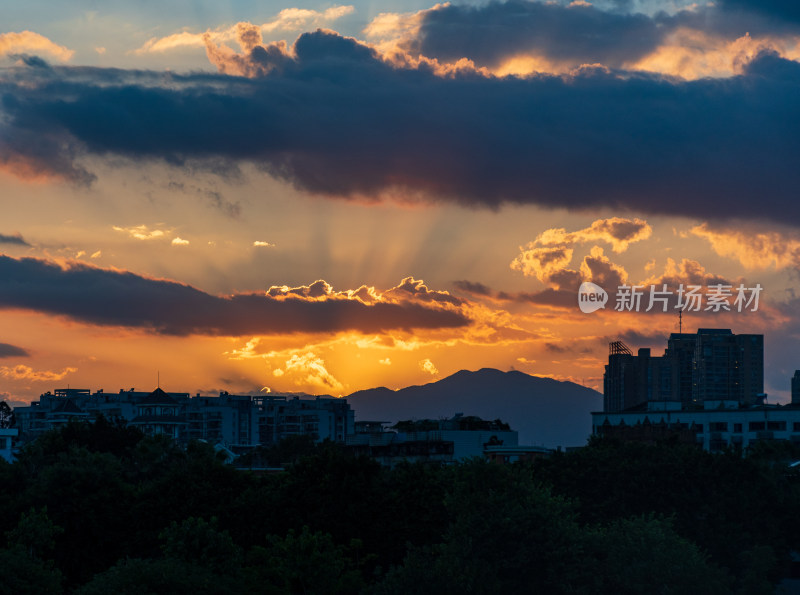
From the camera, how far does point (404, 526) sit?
227 ft

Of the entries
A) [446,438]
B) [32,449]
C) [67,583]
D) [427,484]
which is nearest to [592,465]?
[427,484]

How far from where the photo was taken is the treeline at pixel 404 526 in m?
53.2

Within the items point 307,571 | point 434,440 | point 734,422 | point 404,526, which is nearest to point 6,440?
point 434,440

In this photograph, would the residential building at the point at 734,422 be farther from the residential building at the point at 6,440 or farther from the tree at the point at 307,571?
the tree at the point at 307,571

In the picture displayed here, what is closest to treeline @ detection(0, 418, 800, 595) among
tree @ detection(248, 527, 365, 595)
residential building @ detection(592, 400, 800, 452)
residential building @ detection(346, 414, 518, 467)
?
tree @ detection(248, 527, 365, 595)

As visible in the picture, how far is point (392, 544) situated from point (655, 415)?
101066 mm

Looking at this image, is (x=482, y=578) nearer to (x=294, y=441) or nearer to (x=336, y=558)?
(x=336, y=558)

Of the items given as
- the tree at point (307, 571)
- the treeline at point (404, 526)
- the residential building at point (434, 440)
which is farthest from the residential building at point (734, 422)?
the tree at point (307, 571)

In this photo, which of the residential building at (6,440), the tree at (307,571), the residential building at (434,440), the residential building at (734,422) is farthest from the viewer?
the residential building at (734,422)

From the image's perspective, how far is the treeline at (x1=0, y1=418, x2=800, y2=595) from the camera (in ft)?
174

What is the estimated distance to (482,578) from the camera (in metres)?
51.9

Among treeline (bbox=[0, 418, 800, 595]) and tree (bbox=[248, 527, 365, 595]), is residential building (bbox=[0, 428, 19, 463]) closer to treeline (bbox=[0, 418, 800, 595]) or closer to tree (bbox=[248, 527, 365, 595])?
treeline (bbox=[0, 418, 800, 595])

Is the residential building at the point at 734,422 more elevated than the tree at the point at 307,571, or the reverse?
the residential building at the point at 734,422

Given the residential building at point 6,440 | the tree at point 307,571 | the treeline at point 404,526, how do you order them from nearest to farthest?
the treeline at point 404,526, the tree at point 307,571, the residential building at point 6,440
